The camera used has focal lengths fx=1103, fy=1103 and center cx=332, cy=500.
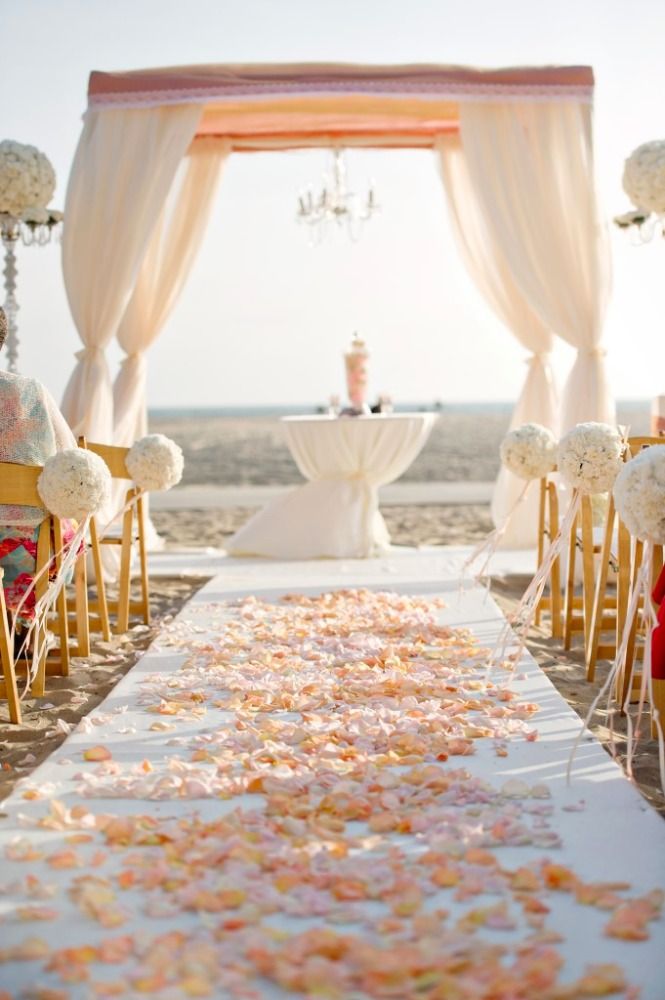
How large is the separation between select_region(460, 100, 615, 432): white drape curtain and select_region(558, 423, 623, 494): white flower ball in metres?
2.19

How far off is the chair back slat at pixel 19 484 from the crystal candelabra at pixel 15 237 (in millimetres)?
2000

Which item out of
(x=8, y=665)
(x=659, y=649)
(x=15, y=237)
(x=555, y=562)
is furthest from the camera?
(x=15, y=237)

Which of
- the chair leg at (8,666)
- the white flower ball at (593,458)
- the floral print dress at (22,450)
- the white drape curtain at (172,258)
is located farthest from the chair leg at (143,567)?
the white flower ball at (593,458)

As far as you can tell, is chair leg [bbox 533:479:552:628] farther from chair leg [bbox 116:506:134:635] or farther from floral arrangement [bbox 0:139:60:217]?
floral arrangement [bbox 0:139:60:217]

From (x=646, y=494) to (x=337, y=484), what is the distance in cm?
363

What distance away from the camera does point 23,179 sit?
4.73 m

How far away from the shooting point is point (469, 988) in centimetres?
146

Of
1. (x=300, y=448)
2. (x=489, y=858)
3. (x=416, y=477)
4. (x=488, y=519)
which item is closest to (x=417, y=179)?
(x=416, y=477)

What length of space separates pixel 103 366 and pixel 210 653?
225cm

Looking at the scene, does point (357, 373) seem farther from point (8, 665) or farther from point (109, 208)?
point (8, 665)

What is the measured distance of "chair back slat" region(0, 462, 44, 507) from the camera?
3.01 m

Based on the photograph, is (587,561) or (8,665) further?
(587,561)

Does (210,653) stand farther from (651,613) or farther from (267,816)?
(651,613)

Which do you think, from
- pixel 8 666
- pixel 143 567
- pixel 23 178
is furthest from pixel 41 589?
pixel 23 178
